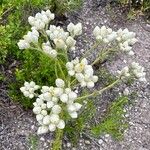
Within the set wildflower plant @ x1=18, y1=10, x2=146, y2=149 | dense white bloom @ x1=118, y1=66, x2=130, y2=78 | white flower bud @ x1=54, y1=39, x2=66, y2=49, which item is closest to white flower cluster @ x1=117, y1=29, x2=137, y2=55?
wildflower plant @ x1=18, y1=10, x2=146, y2=149

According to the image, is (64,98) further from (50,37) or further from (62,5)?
(62,5)

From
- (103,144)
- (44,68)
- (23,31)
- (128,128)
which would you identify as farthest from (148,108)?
(23,31)

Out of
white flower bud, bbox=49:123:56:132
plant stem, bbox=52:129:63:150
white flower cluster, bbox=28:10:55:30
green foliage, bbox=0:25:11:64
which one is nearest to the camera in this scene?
white flower bud, bbox=49:123:56:132

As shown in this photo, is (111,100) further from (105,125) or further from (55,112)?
(55,112)

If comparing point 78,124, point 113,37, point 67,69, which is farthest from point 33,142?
point 113,37

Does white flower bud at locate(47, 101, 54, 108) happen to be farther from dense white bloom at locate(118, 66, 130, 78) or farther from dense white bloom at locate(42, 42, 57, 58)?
dense white bloom at locate(118, 66, 130, 78)

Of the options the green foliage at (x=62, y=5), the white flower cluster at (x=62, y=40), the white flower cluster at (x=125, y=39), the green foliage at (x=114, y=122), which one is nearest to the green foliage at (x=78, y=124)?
the green foliage at (x=114, y=122)
